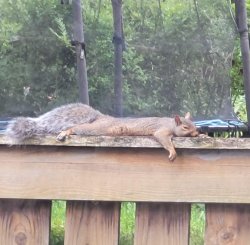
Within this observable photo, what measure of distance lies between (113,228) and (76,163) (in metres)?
0.23

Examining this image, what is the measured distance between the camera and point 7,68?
11.3ft

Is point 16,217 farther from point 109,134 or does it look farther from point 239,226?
point 239,226

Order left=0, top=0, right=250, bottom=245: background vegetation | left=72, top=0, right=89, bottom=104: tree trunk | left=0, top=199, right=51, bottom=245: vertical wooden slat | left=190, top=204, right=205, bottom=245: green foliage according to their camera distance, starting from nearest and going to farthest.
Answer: left=0, top=199, right=51, bottom=245: vertical wooden slat < left=190, top=204, right=205, bottom=245: green foliage < left=72, top=0, right=89, bottom=104: tree trunk < left=0, top=0, right=250, bottom=245: background vegetation

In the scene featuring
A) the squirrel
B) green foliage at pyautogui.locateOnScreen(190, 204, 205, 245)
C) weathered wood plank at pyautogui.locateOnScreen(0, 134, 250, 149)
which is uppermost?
the squirrel

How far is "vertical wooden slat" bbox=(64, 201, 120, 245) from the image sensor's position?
2143mm

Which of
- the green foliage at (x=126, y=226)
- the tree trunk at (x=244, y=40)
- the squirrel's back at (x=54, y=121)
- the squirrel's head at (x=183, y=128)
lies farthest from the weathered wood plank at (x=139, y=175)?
the tree trunk at (x=244, y=40)

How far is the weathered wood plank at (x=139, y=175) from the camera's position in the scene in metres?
2.09

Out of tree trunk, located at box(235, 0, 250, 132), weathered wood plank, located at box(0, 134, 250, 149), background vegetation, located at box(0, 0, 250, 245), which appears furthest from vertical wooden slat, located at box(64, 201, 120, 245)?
tree trunk, located at box(235, 0, 250, 132)

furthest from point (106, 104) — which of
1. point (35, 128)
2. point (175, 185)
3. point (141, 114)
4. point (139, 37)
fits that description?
point (175, 185)

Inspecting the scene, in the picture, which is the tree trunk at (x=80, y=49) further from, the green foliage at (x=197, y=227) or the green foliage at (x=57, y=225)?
the green foliage at (x=197, y=227)

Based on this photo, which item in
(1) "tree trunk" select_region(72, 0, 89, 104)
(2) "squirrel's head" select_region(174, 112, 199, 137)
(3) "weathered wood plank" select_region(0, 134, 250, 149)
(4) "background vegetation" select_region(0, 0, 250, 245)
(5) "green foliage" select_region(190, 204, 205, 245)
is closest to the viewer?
(3) "weathered wood plank" select_region(0, 134, 250, 149)

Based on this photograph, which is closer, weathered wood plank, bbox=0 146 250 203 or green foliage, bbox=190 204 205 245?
weathered wood plank, bbox=0 146 250 203

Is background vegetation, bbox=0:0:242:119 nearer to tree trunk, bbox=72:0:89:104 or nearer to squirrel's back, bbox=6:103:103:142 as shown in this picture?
tree trunk, bbox=72:0:89:104

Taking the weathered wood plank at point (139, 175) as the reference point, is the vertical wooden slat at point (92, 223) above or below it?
Result: below
